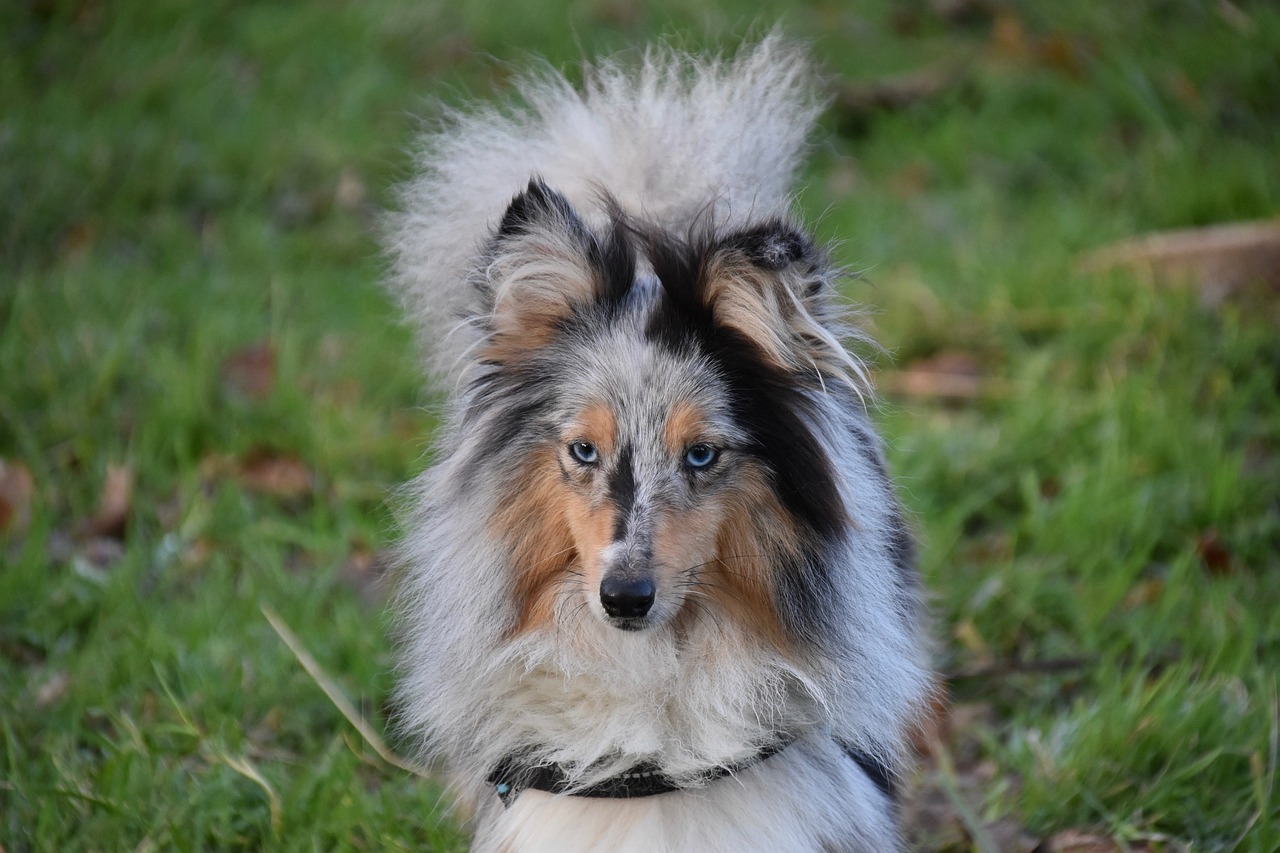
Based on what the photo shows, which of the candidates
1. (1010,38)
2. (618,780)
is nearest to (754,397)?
(618,780)

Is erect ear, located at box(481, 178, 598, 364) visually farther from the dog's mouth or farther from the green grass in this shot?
the green grass

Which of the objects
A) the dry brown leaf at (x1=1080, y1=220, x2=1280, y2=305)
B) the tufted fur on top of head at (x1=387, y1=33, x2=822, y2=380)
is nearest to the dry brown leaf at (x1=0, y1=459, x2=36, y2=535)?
the tufted fur on top of head at (x1=387, y1=33, x2=822, y2=380)

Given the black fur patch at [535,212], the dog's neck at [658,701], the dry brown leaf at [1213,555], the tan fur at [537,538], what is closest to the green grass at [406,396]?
the dry brown leaf at [1213,555]

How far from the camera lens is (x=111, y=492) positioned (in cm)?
446

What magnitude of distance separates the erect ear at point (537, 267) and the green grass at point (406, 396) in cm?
126

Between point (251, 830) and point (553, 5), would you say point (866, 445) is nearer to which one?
point (251, 830)

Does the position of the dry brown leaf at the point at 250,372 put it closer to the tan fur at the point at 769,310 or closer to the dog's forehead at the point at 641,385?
the dog's forehead at the point at 641,385

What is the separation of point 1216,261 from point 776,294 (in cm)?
362

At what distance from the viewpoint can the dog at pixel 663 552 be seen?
259 cm

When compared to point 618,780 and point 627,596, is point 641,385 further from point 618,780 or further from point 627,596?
point 618,780

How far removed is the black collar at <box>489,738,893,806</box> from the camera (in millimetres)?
2613

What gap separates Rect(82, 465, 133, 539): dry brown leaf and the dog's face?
88.0 inches

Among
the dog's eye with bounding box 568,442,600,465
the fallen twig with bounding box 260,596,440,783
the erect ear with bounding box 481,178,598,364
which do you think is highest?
the erect ear with bounding box 481,178,598,364

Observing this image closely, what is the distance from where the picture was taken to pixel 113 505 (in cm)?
441
